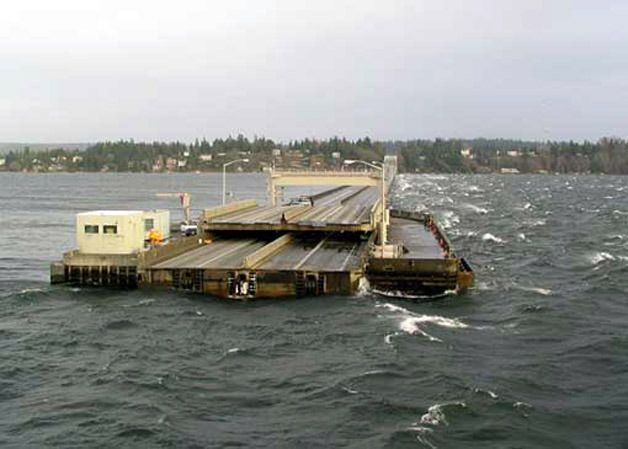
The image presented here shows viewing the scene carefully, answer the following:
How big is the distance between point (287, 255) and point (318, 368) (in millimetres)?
21499

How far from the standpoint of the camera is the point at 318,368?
1201 inches

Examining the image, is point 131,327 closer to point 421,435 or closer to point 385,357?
point 385,357

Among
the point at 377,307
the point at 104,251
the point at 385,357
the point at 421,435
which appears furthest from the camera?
the point at 104,251

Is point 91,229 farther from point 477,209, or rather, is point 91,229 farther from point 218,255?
point 477,209

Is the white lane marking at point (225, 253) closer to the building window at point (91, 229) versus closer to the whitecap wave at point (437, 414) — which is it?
the building window at point (91, 229)

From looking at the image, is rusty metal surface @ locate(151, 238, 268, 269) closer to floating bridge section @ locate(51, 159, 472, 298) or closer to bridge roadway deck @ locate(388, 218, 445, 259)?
floating bridge section @ locate(51, 159, 472, 298)

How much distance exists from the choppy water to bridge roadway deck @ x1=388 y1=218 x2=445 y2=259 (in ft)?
15.4

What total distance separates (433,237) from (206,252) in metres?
20.8

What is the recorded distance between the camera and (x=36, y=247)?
2773 inches

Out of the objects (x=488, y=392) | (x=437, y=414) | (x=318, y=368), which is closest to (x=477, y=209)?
(x=318, y=368)

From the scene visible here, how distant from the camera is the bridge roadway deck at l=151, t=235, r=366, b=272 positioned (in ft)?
153

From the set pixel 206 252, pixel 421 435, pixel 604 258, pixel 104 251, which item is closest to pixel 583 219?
pixel 604 258

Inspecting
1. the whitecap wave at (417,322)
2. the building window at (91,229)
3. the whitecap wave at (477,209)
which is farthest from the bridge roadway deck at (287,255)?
the whitecap wave at (477,209)

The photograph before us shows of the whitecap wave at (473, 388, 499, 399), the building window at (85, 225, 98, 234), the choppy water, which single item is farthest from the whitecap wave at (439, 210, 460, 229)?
the whitecap wave at (473, 388, 499, 399)
